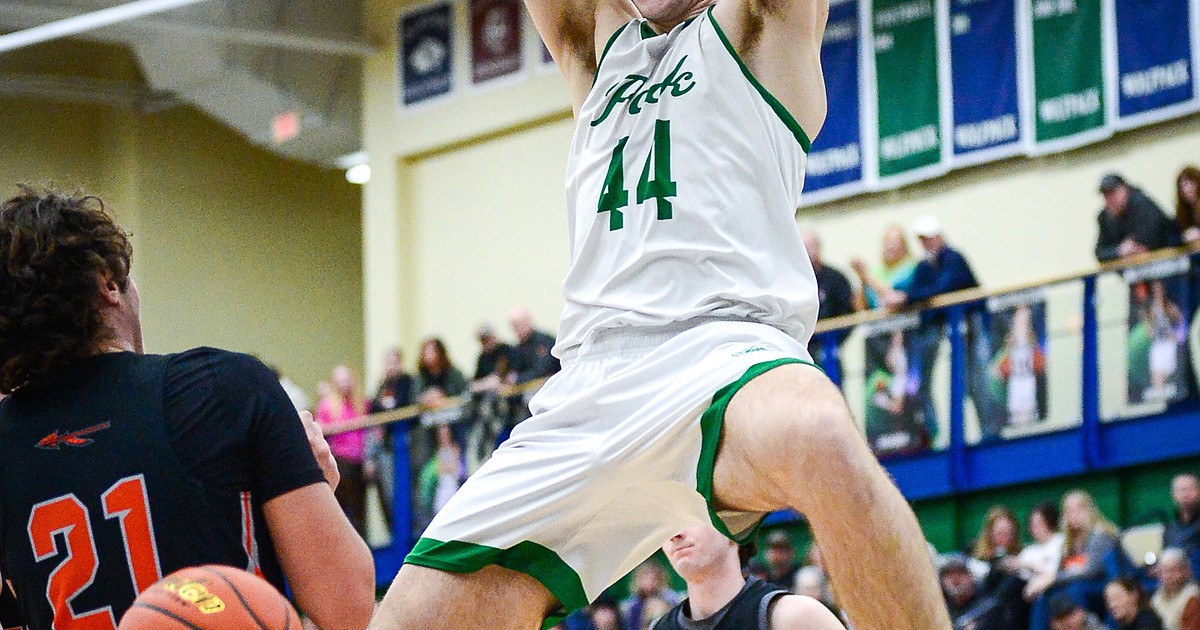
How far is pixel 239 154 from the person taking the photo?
2428cm

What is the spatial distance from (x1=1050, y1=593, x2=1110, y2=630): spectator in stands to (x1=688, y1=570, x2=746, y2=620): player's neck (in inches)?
241

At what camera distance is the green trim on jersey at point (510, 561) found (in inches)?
175

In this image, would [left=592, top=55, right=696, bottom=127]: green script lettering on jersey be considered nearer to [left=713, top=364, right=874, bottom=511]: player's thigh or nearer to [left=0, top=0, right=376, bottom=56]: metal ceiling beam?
[left=713, top=364, right=874, bottom=511]: player's thigh

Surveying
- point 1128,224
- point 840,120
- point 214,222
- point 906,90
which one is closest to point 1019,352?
point 1128,224

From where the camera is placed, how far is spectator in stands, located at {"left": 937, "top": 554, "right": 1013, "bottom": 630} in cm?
1252

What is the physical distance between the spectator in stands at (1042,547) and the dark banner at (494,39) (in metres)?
9.51

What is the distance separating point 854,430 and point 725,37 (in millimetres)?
1191

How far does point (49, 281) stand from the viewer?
3.95 m

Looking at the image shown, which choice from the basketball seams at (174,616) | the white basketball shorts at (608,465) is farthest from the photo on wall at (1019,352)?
the basketball seams at (174,616)

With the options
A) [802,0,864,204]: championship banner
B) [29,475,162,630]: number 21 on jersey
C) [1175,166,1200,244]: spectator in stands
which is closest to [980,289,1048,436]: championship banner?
[1175,166,1200,244]: spectator in stands

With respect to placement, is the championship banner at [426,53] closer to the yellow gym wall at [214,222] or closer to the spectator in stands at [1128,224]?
the yellow gym wall at [214,222]

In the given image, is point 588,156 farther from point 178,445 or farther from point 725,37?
point 178,445


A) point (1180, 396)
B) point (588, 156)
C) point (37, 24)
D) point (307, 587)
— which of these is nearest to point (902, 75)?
point (1180, 396)

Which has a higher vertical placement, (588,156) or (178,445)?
(588,156)
